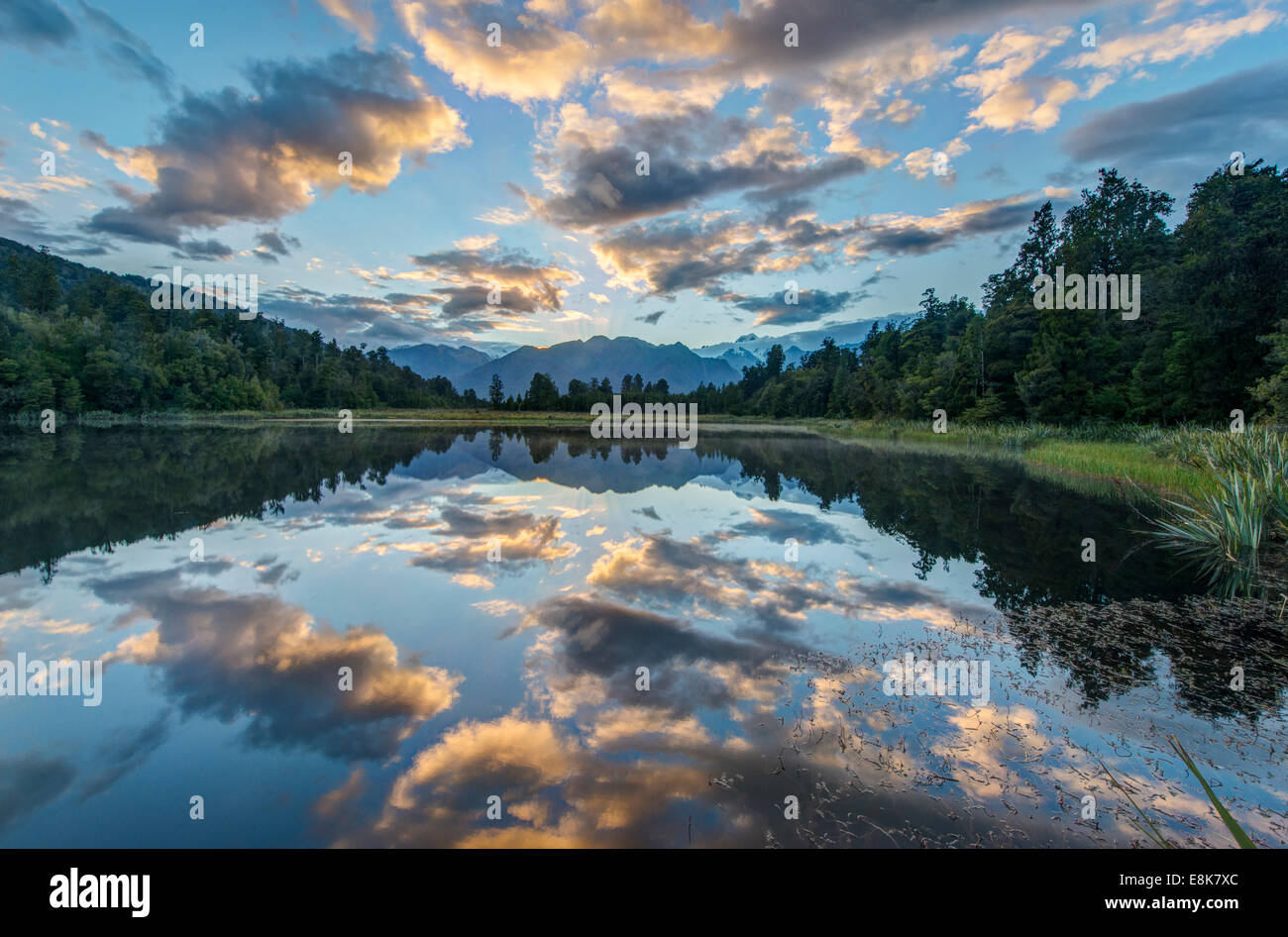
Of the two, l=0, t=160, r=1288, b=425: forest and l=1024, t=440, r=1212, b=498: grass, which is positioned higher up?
l=0, t=160, r=1288, b=425: forest

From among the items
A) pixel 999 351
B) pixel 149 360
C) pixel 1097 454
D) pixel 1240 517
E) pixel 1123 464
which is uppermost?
pixel 149 360

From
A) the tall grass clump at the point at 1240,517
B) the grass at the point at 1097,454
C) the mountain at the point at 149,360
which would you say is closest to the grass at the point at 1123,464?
the grass at the point at 1097,454

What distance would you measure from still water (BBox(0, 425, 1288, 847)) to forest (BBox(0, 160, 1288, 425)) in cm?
2205

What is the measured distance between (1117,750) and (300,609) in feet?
32.2

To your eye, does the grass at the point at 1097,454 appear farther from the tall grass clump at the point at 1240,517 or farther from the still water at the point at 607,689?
the still water at the point at 607,689

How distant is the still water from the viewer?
396 cm

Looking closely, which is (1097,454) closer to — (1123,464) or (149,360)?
(1123,464)

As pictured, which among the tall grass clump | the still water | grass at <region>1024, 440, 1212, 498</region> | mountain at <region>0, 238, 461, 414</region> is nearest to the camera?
the still water

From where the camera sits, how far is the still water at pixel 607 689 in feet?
13.0

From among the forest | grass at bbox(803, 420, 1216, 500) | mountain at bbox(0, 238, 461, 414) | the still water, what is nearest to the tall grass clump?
the still water

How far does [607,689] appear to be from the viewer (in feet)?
19.5

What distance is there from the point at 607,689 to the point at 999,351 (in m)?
51.1

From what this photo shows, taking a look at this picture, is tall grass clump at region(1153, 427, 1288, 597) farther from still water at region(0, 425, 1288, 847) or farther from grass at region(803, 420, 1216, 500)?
grass at region(803, 420, 1216, 500)

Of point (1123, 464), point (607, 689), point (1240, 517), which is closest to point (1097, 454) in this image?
point (1123, 464)
